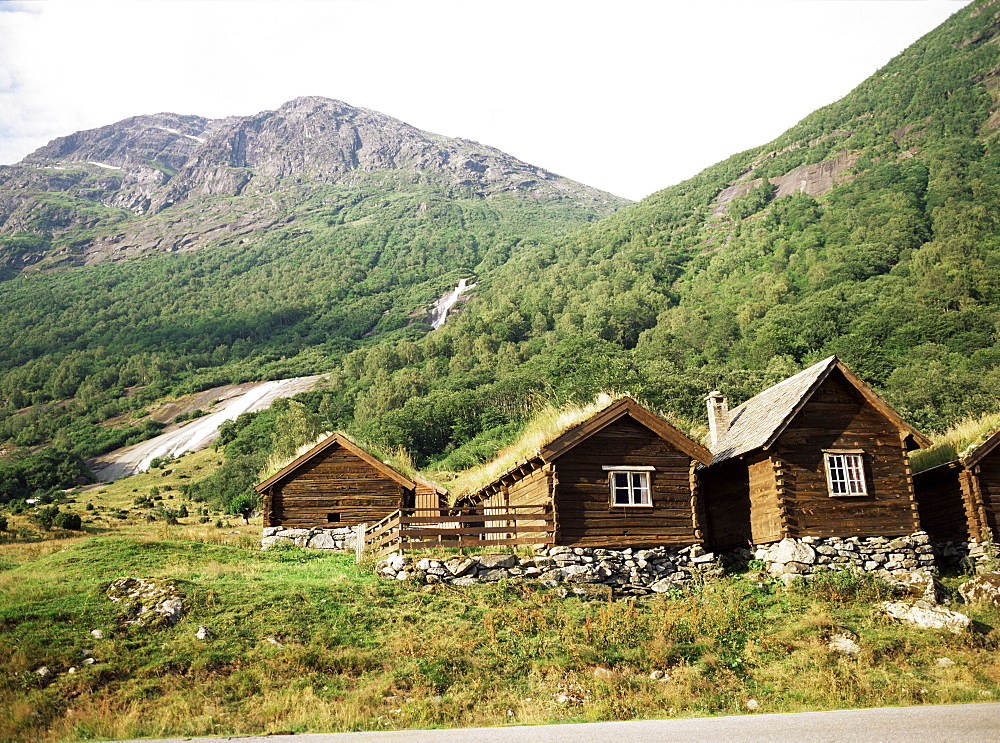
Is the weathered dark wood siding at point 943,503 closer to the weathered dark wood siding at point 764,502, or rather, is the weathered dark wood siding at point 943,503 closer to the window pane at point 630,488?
the weathered dark wood siding at point 764,502

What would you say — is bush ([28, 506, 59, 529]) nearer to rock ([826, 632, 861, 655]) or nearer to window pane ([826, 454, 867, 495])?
window pane ([826, 454, 867, 495])

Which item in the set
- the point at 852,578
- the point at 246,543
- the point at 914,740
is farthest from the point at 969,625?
the point at 246,543

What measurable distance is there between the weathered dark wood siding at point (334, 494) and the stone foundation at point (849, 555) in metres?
20.3

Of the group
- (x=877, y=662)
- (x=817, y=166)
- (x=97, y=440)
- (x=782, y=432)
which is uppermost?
(x=817, y=166)

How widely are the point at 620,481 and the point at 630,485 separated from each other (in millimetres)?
412

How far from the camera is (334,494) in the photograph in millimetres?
42156

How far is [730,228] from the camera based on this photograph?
612 ft

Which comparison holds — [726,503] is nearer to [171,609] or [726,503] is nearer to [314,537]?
[314,537]

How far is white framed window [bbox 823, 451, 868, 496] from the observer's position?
31125 millimetres

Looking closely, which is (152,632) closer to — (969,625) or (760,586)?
(760,586)

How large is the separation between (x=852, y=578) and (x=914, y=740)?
53.6 ft

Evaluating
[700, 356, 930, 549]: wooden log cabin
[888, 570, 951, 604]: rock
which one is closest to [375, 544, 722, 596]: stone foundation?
[700, 356, 930, 549]: wooden log cabin

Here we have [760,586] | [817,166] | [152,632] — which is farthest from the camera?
[817,166]

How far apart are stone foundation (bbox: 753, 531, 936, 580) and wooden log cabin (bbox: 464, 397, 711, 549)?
3106mm
